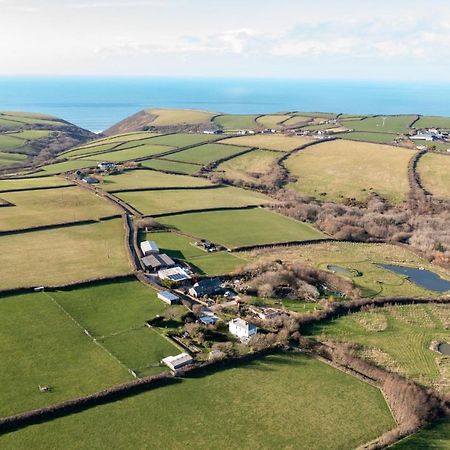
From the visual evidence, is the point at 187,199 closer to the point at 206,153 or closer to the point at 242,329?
the point at 206,153

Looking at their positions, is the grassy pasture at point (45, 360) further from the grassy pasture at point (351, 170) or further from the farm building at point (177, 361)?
the grassy pasture at point (351, 170)

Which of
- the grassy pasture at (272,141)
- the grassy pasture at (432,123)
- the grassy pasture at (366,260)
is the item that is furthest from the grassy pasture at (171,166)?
the grassy pasture at (432,123)

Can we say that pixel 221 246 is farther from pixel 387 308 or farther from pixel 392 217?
pixel 392 217

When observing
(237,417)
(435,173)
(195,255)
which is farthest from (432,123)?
(237,417)

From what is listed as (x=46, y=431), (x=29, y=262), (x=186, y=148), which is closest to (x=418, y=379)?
(x=46, y=431)

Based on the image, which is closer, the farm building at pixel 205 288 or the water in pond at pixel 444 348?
the water in pond at pixel 444 348

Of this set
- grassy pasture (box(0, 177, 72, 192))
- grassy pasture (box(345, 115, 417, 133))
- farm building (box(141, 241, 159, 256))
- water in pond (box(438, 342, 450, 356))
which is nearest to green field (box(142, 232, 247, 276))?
farm building (box(141, 241, 159, 256))
